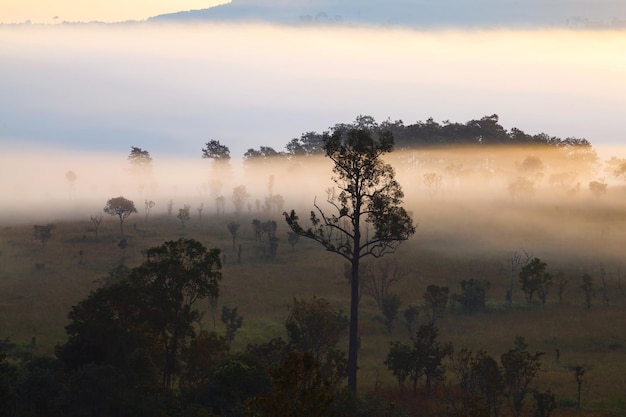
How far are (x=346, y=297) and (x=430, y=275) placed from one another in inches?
552

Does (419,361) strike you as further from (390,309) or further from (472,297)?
(472,297)

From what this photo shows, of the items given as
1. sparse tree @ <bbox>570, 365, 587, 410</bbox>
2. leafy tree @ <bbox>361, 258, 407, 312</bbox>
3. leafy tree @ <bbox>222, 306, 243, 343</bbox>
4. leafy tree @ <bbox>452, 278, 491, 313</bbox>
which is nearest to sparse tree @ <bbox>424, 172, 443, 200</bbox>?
leafy tree @ <bbox>361, 258, 407, 312</bbox>

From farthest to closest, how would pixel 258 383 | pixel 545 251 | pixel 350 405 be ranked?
pixel 545 251
pixel 258 383
pixel 350 405

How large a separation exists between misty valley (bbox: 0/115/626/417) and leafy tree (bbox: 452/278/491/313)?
0.28m

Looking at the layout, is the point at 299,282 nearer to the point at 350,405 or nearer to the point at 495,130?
the point at 350,405

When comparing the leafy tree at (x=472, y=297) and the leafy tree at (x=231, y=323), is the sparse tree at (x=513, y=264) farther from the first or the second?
the leafy tree at (x=231, y=323)

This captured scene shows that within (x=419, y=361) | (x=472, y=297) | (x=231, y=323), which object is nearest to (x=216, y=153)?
(x=472, y=297)

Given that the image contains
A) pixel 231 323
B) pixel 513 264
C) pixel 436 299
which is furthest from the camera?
pixel 513 264

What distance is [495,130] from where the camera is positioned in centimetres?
18188

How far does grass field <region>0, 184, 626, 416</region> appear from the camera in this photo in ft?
234

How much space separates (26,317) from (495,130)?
403 ft

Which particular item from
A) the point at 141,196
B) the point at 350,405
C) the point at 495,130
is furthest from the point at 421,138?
the point at 350,405

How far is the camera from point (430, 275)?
101 metres

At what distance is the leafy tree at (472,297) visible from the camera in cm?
8625
